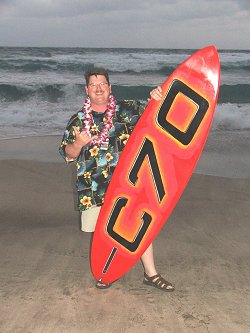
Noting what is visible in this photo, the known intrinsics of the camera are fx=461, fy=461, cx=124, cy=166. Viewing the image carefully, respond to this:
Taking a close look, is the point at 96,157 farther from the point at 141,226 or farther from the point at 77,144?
the point at 141,226

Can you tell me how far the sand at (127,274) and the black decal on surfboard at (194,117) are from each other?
40.7 inches

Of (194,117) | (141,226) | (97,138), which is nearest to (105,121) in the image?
(97,138)

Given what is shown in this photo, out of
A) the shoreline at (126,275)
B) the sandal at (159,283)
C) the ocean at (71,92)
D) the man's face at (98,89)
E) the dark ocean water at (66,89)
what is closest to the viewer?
the shoreline at (126,275)

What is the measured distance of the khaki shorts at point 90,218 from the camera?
314cm

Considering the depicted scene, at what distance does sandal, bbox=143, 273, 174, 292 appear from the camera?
307 cm

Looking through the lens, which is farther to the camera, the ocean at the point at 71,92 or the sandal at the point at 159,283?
the ocean at the point at 71,92

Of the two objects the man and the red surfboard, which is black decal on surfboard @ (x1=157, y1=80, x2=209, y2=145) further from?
the man

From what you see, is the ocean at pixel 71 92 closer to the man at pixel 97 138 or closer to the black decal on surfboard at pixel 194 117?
the black decal on surfboard at pixel 194 117

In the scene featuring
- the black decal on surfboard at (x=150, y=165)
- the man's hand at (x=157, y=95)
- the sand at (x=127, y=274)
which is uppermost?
the man's hand at (x=157, y=95)

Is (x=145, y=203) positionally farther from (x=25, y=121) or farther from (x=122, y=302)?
(x=25, y=121)

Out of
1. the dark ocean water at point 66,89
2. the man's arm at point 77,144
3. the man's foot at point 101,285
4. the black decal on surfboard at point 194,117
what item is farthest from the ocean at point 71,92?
the man's arm at point 77,144

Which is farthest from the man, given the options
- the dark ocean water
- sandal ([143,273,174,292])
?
the dark ocean water

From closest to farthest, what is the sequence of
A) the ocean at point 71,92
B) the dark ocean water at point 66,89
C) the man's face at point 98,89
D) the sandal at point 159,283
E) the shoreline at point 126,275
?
1. the shoreline at point 126,275
2. the man's face at point 98,89
3. the sandal at point 159,283
4. the ocean at point 71,92
5. the dark ocean water at point 66,89

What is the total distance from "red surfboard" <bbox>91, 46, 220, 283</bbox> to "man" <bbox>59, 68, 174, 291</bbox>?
81 millimetres
